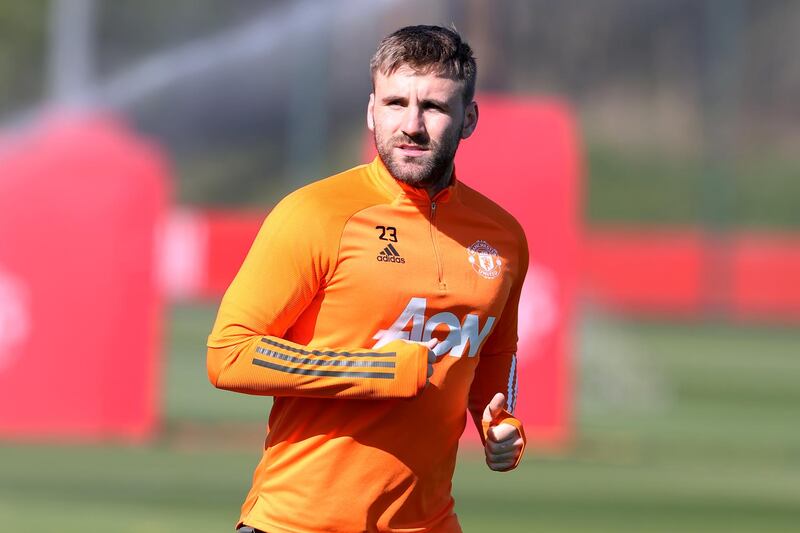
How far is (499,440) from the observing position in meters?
4.24

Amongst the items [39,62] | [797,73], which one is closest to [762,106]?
[797,73]

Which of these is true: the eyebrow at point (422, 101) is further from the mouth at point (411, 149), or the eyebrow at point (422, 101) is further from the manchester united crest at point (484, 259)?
the manchester united crest at point (484, 259)

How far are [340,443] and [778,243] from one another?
105ft

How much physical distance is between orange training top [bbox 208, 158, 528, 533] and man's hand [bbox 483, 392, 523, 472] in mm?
75

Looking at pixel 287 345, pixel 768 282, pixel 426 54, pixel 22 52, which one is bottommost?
pixel 287 345

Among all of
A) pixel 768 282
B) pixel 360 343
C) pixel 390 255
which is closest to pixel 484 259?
pixel 390 255

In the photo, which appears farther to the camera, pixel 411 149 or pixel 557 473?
pixel 557 473

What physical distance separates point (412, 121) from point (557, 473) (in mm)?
8310

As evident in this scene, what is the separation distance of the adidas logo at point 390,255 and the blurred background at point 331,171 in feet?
3.38

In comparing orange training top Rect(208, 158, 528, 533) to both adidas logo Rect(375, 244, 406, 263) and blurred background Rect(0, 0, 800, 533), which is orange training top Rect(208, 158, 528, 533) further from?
blurred background Rect(0, 0, 800, 533)

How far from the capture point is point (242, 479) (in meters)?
11.3

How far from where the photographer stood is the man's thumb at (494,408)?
4.29 metres

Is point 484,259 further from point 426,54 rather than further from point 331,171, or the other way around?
point 331,171

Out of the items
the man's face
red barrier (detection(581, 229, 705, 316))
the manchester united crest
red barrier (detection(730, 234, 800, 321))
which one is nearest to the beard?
the man's face
